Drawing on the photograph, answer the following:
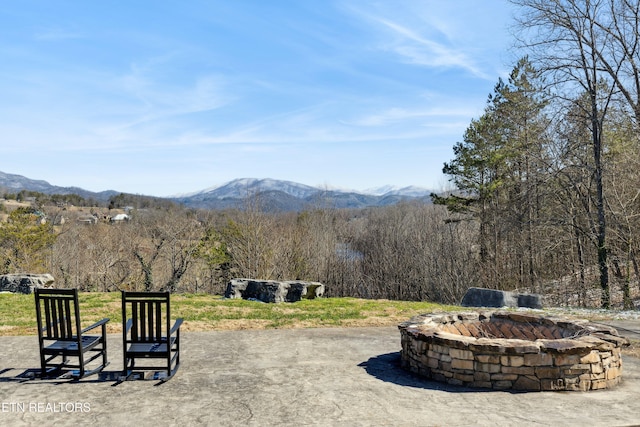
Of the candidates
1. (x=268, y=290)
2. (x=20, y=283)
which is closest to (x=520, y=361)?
(x=268, y=290)

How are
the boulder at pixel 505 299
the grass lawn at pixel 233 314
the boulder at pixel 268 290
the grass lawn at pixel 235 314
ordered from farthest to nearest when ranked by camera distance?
Result: 1. the boulder at pixel 268 290
2. the boulder at pixel 505 299
3. the grass lawn at pixel 233 314
4. the grass lawn at pixel 235 314

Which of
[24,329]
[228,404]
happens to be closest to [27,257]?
[24,329]

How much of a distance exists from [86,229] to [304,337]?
105 feet

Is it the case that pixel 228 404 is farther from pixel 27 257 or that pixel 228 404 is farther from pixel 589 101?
pixel 27 257

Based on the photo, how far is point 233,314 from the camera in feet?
35.2

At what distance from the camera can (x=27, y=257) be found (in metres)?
26.8

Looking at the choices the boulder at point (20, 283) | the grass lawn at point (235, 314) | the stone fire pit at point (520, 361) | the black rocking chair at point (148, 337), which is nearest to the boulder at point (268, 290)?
the grass lawn at point (235, 314)

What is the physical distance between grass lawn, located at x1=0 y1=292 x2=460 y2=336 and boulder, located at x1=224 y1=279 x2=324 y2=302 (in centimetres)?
133

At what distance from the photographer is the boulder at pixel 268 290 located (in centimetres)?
1435

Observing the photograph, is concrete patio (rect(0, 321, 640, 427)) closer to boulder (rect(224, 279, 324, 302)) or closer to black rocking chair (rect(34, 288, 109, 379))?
black rocking chair (rect(34, 288, 109, 379))

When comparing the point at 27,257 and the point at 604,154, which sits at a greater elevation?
the point at 604,154

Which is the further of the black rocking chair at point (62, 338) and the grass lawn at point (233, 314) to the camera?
the grass lawn at point (233, 314)

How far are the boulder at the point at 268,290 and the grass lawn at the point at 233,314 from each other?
52.2 inches

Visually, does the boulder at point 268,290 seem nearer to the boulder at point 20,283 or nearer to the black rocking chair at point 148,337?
the boulder at point 20,283
